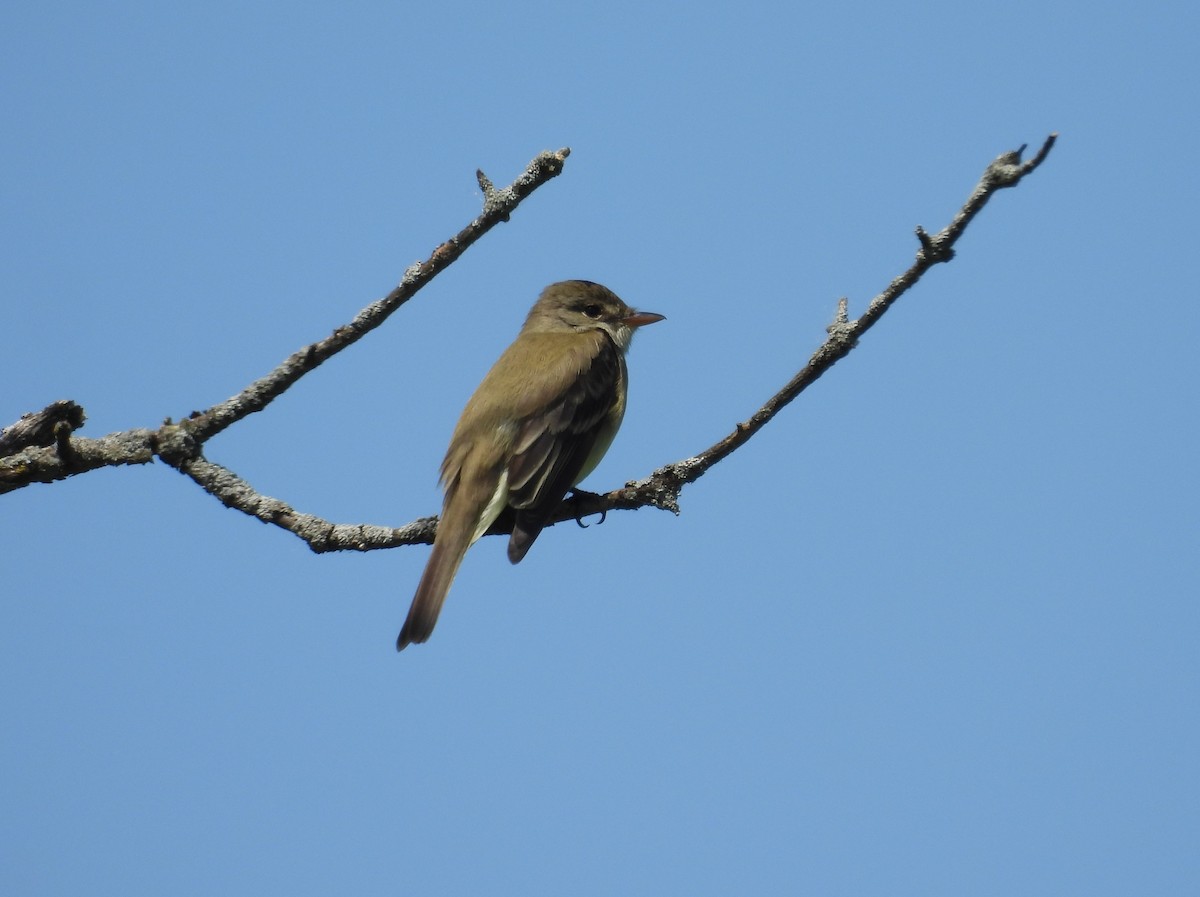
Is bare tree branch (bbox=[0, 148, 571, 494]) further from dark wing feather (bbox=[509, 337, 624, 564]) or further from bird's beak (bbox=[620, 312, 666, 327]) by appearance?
bird's beak (bbox=[620, 312, 666, 327])

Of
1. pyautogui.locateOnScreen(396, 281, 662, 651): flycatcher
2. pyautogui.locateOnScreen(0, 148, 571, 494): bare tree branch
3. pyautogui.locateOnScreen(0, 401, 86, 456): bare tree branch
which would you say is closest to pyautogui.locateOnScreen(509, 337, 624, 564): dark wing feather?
pyautogui.locateOnScreen(396, 281, 662, 651): flycatcher

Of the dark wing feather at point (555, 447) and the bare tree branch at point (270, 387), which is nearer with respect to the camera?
the bare tree branch at point (270, 387)

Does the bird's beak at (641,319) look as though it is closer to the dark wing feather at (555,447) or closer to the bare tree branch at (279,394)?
the dark wing feather at (555,447)

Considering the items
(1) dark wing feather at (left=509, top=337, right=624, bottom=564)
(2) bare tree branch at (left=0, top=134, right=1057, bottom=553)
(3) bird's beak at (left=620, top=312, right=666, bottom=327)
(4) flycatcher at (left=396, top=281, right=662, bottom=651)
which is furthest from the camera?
(3) bird's beak at (left=620, top=312, right=666, bottom=327)

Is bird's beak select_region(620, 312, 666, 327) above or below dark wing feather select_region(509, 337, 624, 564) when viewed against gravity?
above

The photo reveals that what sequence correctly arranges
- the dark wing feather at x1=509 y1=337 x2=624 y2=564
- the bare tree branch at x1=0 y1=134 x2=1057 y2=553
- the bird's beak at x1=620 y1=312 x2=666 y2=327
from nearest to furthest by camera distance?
the bare tree branch at x1=0 y1=134 x2=1057 y2=553 < the dark wing feather at x1=509 y1=337 x2=624 y2=564 < the bird's beak at x1=620 y1=312 x2=666 y2=327

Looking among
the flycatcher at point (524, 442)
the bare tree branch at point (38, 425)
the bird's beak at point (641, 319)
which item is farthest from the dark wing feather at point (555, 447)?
the bare tree branch at point (38, 425)

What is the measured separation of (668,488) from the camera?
5.60 metres

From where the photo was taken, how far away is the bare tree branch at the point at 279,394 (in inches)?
190

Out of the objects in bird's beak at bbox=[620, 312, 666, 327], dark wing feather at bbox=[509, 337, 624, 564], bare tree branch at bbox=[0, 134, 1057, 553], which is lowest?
bare tree branch at bbox=[0, 134, 1057, 553]

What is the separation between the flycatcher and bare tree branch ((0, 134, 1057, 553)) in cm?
99

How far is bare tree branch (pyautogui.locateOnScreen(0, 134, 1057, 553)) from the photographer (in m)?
4.84

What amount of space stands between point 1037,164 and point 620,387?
4542mm

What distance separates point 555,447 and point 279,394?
247cm
